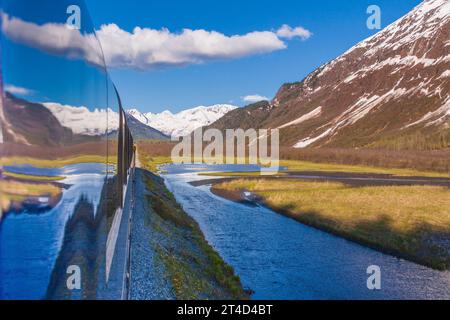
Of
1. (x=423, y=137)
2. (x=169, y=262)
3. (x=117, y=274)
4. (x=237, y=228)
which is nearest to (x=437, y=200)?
(x=237, y=228)

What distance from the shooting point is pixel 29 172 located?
3.32 meters

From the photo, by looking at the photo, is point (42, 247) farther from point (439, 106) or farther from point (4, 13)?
point (439, 106)

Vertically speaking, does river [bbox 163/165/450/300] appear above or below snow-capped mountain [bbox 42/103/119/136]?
below

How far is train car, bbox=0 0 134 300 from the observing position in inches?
119

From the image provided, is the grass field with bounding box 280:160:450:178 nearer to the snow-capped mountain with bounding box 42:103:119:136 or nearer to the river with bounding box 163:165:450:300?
the river with bounding box 163:165:450:300

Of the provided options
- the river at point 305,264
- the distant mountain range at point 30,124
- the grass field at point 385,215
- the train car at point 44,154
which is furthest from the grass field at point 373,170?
the distant mountain range at point 30,124

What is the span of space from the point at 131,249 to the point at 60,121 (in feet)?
45.5

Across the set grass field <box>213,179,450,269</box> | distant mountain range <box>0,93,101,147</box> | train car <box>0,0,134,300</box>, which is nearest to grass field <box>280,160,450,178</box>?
grass field <box>213,179,450,269</box>

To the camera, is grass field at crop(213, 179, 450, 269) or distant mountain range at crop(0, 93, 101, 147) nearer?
distant mountain range at crop(0, 93, 101, 147)

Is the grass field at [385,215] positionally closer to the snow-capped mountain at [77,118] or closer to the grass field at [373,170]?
the snow-capped mountain at [77,118]

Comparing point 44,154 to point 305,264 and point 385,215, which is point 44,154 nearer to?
point 305,264

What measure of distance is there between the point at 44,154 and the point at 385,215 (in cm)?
3749

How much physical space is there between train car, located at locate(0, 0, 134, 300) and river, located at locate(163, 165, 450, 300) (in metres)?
15.2

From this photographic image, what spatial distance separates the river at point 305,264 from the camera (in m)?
20.1
